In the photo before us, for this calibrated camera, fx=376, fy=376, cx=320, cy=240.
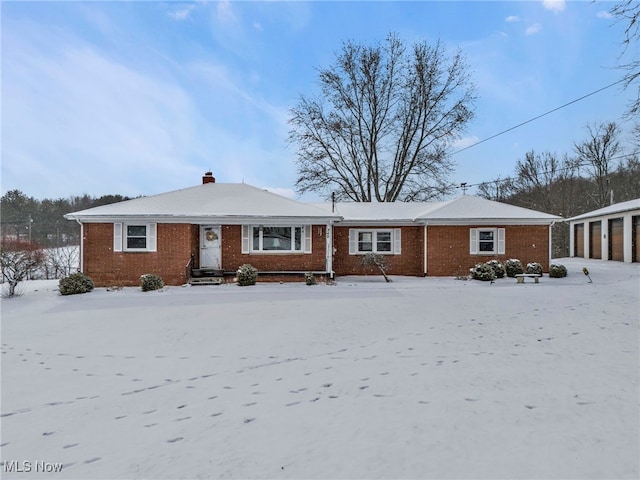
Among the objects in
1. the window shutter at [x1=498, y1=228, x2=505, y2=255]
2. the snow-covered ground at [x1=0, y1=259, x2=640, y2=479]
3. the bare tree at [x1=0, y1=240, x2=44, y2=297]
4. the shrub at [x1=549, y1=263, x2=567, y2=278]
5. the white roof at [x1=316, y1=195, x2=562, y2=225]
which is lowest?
the snow-covered ground at [x1=0, y1=259, x2=640, y2=479]

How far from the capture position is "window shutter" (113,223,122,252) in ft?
50.9

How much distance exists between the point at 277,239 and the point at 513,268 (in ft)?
→ 35.0

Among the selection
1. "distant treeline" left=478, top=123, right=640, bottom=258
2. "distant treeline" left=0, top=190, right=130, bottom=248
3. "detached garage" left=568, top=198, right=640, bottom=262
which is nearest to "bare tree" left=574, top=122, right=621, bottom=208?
"distant treeline" left=478, top=123, right=640, bottom=258

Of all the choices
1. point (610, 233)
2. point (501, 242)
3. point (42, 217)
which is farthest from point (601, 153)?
point (42, 217)

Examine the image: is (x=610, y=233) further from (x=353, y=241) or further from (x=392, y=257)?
(x=353, y=241)

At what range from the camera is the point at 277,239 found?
16.8 m

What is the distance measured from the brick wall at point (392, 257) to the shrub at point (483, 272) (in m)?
2.81

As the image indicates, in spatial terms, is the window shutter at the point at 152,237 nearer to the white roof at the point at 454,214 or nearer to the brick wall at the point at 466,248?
the white roof at the point at 454,214

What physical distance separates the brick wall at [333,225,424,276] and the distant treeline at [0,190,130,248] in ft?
97.2

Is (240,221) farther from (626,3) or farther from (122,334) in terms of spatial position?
(626,3)

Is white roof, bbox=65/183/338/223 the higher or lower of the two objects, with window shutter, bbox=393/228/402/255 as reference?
higher

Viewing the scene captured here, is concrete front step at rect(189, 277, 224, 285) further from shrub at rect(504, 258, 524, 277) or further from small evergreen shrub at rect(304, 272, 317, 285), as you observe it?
shrub at rect(504, 258, 524, 277)

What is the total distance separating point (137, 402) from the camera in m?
4.54

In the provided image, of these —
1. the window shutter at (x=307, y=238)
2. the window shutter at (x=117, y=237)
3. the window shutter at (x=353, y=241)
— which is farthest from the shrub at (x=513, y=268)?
the window shutter at (x=117, y=237)
